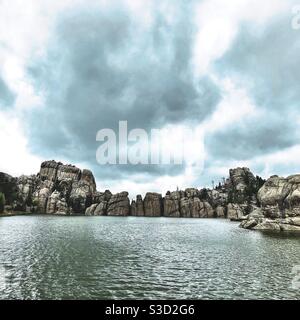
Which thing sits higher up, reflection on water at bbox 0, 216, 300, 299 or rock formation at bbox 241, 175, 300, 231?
rock formation at bbox 241, 175, 300, 231

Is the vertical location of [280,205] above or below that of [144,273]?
above

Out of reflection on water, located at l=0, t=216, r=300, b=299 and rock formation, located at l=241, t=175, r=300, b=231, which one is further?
rock formation, located at l=241, t=175, r=300, b=231

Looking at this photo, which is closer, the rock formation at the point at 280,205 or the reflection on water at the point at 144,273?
the reflection on water at the point at 144,273

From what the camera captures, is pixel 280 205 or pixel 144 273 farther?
pixel 280 205

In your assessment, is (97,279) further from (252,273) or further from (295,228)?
(295,228)

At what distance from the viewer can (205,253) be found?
144 ft

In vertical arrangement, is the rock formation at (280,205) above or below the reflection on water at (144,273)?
above

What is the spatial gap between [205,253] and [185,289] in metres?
20.2
